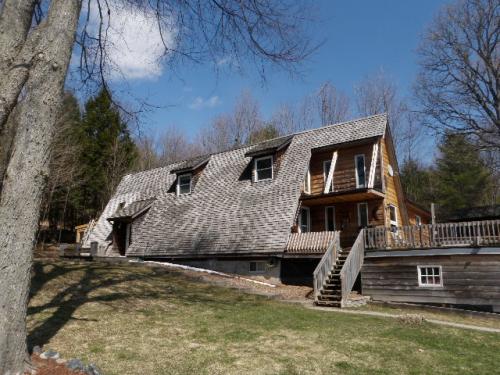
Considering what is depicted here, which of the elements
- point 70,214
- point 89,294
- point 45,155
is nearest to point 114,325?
point 89,294

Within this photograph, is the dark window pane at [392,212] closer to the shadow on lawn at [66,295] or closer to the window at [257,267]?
the window at [257,267]

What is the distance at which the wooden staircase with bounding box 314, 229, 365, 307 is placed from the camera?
52.4 feet

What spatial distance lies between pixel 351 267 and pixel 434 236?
11.1 ft

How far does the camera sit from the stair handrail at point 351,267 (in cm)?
1593

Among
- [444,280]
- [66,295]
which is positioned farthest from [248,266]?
[66,295]

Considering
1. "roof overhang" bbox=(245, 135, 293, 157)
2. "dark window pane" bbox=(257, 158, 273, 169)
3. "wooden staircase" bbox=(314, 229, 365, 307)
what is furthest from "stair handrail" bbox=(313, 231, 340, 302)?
"dark window pane" bbox=(257, 158, 273, 169)

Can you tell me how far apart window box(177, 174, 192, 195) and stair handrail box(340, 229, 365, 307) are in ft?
40.5

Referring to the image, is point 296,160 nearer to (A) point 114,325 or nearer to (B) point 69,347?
(A) point 114,325

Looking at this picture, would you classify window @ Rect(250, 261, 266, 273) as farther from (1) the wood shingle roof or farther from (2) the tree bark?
(2) the tree bark

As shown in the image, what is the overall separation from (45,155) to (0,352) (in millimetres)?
2655

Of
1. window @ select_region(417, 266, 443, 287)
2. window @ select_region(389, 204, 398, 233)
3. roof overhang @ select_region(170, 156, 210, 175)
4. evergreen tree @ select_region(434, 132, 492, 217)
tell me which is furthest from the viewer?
evergreen tree @ select_region(434, 132, 492, 217)

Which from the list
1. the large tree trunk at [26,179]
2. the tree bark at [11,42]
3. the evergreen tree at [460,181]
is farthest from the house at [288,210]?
the evergreen tree at [460,181]

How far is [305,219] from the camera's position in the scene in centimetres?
2384

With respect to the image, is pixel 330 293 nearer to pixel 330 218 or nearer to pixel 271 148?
pixel 330 218
